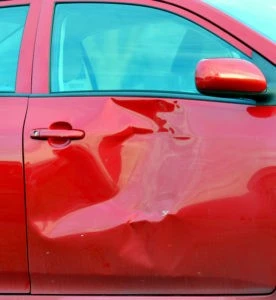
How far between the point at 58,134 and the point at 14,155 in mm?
191

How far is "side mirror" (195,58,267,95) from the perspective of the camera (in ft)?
6.97

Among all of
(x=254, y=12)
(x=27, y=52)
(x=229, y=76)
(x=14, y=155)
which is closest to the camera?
(x=229, y=76)

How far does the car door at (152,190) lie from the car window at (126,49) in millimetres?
33

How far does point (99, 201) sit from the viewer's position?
2.18m

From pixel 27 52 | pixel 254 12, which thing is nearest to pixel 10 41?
pixel 27 52

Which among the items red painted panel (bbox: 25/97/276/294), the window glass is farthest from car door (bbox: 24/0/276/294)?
the window glass

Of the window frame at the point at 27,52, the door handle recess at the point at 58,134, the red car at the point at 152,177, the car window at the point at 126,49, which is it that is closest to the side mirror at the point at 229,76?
the red car at the point at 152,177

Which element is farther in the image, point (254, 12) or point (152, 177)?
point (254, 12)

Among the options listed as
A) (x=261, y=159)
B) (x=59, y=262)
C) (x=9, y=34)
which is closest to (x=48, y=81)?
(x=9, y=34)

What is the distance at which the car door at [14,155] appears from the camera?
2.22m

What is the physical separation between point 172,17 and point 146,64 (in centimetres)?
22

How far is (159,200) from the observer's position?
2162mm

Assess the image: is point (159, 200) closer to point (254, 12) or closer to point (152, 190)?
point (152, 190)

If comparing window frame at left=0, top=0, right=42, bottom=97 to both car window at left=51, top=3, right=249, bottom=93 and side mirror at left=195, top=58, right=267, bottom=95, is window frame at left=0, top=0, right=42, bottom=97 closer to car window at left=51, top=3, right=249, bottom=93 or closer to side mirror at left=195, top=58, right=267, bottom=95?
car window at left=51, top=3, right=249, bottom=93
